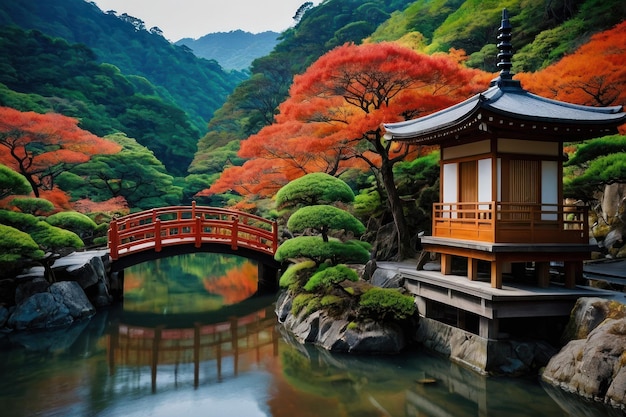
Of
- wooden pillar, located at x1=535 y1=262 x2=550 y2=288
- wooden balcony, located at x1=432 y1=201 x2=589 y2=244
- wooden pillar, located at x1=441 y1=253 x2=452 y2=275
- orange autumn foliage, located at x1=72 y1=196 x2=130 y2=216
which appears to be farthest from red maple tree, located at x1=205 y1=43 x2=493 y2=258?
orange autumn foliage, located at x1=72 y1=196 x2=130 y2=216

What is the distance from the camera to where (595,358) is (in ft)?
20.0

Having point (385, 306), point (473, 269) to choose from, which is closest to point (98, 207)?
point (385, 306)

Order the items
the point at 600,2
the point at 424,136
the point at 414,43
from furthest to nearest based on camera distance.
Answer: the point at 414,43, the point at 600,2, the point at 424,136

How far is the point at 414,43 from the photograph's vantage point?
2586cm

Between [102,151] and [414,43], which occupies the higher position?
[414,43]

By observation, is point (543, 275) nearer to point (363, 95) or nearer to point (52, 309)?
point (363, 95)

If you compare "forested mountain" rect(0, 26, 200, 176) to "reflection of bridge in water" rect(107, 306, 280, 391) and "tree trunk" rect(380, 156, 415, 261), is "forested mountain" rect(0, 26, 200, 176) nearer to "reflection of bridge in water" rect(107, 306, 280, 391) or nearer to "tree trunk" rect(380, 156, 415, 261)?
"reflection of bridge in water" rect(107, 306, 280, 391)

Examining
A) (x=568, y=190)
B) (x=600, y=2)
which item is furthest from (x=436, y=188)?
(x=600, y=2)

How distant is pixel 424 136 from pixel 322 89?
465 centimetres

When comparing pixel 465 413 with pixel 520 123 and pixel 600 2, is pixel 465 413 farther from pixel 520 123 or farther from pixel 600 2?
pixel 600 2

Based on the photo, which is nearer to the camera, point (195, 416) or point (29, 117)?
point (195, 416)

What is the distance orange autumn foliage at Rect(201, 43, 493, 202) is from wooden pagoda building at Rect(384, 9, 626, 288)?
2.79 metres

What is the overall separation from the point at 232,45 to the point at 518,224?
9669cm

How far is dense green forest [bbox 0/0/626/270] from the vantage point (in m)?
16.8
